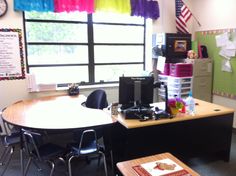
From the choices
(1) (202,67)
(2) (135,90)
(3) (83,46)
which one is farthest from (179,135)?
(3) (83,46)

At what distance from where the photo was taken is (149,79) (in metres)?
2.61

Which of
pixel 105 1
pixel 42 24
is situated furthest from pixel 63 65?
pixel 105 1

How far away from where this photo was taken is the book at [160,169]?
156 cm

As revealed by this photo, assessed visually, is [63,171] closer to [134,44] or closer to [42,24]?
[42,24]

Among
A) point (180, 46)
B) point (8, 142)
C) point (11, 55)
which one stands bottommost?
point (8, 142)

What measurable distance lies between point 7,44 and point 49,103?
45.9 inches

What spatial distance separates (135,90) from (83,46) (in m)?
2.07

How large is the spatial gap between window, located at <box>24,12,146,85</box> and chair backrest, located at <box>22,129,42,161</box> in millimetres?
1678

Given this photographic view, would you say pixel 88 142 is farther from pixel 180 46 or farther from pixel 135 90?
pixel 180 46

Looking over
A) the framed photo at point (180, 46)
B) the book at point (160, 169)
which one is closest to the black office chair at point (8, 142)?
the book at point (160, 169)

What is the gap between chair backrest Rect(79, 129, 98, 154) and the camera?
89.7 inches

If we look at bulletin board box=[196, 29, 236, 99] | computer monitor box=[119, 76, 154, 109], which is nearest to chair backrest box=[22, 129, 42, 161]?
computer monitor box=[119, 76, 154, 109]

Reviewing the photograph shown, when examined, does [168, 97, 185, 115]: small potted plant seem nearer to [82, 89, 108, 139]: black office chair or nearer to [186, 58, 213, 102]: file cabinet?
[82, 89, 108, 139]: black office chair

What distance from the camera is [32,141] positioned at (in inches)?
86.7
